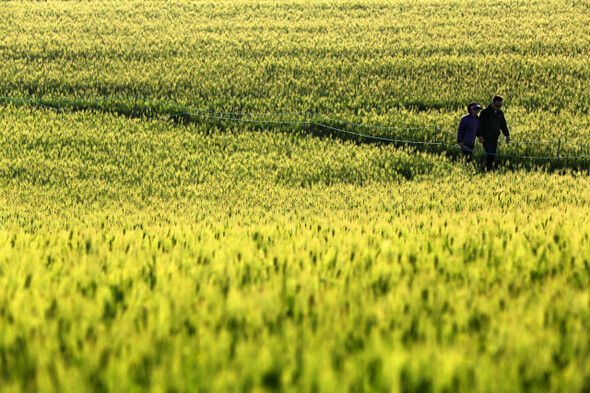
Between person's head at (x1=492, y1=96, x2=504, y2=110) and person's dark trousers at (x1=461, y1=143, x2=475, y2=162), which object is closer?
person's head at (x1=492, y1=96, x2=504, y2=110)

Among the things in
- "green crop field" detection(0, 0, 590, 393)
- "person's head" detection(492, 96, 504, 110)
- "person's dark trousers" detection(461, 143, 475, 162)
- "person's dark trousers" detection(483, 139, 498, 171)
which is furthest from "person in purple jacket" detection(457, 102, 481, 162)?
"green crop field" detection(0, 0, 590, 393)

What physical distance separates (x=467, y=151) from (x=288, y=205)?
19.6 feet

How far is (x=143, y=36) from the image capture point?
3472 cm

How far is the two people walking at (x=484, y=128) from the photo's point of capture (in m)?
15.6

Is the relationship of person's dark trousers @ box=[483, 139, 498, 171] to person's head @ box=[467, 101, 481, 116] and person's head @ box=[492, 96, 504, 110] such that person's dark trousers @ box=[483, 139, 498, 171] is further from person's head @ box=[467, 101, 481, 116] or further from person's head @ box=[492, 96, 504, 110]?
person's head @ box=[492, 96, 504, 110]

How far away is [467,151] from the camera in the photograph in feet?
54.7

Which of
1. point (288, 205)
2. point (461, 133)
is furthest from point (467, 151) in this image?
point (288, 205)

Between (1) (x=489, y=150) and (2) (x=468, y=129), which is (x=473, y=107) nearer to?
(2) (x=468, y=129)

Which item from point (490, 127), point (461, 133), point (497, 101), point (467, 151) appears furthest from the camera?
point (467, 151)

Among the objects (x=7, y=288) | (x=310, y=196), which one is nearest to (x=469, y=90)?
(x=310, y=196)

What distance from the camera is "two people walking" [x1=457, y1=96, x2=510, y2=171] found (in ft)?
51.3

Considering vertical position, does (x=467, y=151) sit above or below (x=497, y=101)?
below

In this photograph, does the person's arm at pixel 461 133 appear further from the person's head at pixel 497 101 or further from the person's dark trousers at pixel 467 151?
the person's head at pixel 497 101

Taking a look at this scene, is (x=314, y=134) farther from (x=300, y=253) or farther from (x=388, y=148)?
(x=300, y=253)
